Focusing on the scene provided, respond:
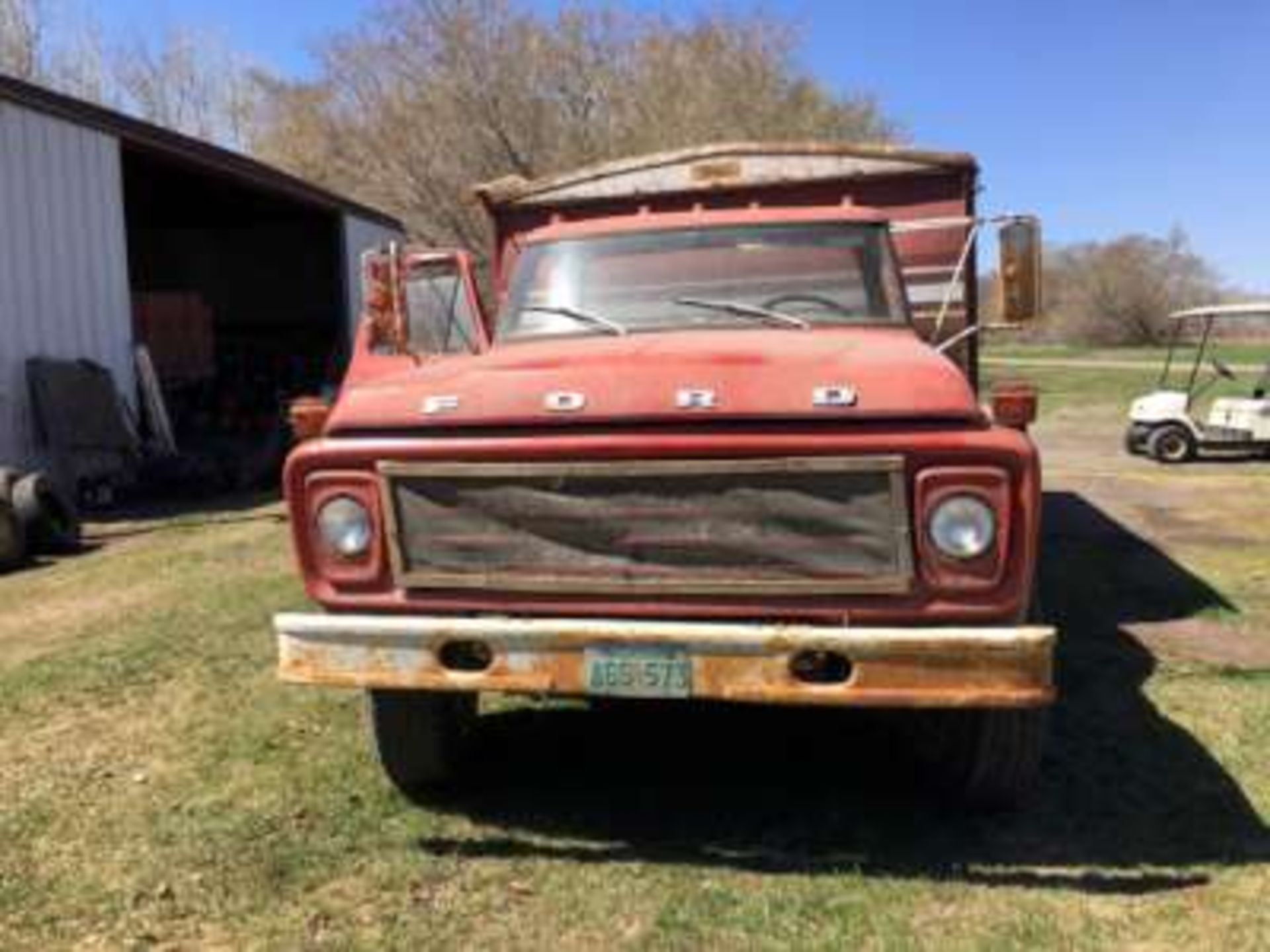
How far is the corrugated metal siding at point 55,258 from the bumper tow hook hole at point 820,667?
38.4 ft

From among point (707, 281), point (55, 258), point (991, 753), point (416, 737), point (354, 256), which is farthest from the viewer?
point (354, 256)

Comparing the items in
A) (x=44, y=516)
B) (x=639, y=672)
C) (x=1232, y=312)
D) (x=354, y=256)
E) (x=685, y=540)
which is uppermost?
(x=354, y=256)

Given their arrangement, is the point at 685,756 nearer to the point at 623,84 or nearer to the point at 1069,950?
the point at 1069,950

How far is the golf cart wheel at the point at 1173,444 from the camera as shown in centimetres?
1652

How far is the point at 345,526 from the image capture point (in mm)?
4379

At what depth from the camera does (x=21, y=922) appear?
413cm

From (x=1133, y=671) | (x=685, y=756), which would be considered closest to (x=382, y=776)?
(x=685, y=756)

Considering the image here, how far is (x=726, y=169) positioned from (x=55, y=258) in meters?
8.96

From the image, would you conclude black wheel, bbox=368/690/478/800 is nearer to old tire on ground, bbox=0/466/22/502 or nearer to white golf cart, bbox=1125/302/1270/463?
old tire on ground, bbox=0/466/22/502

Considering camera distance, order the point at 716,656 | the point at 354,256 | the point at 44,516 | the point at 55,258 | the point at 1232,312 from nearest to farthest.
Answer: the point at 716,656, the point at 44,516, the point at 55,258, the point at 1232,312, the point at 354,256

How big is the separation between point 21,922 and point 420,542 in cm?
153

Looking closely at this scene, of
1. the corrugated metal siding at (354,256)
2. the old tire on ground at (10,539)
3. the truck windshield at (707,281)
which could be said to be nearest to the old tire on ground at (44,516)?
the old tire on ground at (10,539)

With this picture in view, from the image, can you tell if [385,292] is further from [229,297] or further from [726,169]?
[229,297]

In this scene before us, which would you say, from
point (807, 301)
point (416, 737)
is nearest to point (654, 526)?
point (416, 737)
